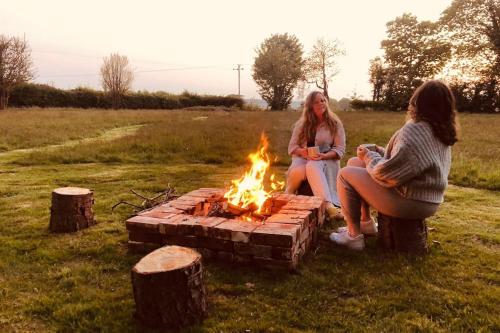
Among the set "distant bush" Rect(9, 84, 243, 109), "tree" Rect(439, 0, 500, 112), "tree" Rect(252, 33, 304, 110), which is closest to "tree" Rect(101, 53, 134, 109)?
"distant bush" Rect(9, 84, 243, 109)

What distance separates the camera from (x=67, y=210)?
5.29 meters

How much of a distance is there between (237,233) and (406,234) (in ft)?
6.23

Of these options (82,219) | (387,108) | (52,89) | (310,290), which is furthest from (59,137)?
(387,108)

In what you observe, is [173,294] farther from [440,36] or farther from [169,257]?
[440,36]

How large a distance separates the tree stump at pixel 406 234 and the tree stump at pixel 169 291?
7.88ft

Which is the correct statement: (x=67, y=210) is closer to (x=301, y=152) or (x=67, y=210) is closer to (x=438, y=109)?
(x=301, y=152)

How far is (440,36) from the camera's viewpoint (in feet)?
138

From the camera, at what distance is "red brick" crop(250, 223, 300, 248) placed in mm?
3902

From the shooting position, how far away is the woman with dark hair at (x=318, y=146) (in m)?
6.21

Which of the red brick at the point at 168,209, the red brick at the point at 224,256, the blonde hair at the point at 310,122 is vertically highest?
the blonde hair at the point at 310,122

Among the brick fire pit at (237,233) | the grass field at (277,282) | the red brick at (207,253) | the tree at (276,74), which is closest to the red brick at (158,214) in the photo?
the brick fire pit at (237,233)

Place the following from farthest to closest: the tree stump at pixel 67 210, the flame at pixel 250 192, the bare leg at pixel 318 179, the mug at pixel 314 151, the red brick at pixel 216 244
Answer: the mug at pixel 314 151, the bare leg at pixel 318 179, the tree stump at pixel 67 210, the flame at pixel 250 192, the red brick at pixel 216 244

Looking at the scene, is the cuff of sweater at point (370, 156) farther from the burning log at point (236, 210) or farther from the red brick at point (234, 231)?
the burning log at point (236, 210)

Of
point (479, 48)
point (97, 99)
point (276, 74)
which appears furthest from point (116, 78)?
point (479, 48)
